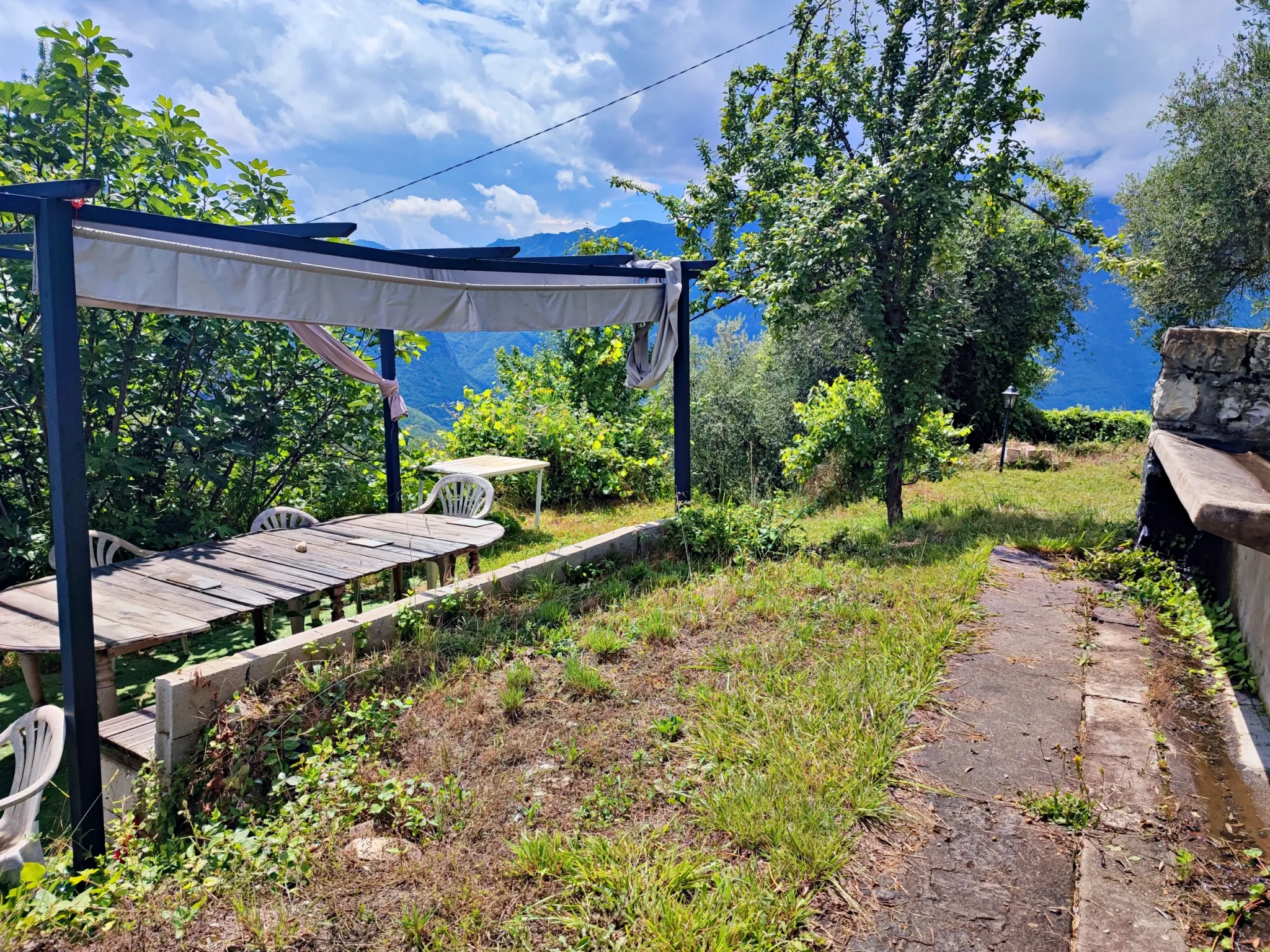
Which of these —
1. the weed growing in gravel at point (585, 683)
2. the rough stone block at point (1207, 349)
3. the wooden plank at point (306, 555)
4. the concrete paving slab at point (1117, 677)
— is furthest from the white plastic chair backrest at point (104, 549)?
the rough stone block at point (1207, 349)

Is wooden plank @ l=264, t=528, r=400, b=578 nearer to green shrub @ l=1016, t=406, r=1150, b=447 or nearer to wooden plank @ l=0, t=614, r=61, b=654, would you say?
wooden plank @ l=0, t=614, r=61, b=654

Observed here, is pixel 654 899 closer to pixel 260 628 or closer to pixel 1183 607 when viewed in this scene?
pixel 260 628

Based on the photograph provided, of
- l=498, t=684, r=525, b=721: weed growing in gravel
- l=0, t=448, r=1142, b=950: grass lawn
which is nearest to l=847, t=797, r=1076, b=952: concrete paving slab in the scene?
l=0, t=448, r=1142, b=950: grass lawn

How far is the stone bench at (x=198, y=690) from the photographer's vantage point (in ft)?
8.11

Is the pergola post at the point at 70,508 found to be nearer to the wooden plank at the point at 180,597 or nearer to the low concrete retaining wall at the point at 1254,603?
the wooden plank at the point at 180,597

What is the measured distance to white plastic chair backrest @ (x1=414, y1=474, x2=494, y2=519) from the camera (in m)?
5.55

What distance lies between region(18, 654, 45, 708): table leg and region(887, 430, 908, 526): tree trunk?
5811mm

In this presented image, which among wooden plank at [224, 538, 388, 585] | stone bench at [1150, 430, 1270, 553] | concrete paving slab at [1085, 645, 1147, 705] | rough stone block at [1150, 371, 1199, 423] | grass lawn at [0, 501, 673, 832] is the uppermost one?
rough stone block at [1150, 371, 1199, 423]

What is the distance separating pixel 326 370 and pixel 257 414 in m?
0.70

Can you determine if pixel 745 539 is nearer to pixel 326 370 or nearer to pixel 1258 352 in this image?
pixel 1258 352

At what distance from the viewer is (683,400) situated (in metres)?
5.70

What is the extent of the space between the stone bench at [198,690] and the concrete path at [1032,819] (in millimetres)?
2253

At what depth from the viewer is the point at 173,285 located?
283 centimetres

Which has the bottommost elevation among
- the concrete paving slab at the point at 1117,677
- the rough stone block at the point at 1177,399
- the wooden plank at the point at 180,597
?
the concrete paving slab at the point at 1117,677
